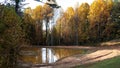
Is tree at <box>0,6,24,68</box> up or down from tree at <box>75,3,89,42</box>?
down

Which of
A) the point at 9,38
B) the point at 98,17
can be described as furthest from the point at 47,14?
the point at 9,38

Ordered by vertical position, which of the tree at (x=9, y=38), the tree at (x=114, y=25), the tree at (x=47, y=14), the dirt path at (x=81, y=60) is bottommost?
the dirt path at (x=81, y=60)

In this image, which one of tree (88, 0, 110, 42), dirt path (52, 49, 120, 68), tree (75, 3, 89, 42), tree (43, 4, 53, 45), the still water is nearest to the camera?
dirt path (52, 49, 120, 68)

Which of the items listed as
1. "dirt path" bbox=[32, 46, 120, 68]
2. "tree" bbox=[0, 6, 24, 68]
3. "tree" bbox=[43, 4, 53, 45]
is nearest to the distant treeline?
"tree" bbox=[43, 4, 53, 45]

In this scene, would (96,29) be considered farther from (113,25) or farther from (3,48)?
(3,48)

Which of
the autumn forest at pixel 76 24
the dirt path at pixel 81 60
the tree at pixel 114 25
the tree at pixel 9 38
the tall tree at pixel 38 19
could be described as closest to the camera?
the tree at pixel 9 38

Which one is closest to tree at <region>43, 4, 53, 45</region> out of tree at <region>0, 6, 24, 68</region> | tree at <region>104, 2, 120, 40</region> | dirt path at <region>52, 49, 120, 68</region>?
tree at <region>104, 2, 120, 40</region>

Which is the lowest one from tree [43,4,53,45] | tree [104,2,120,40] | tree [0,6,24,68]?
tree [0,6,24,68]

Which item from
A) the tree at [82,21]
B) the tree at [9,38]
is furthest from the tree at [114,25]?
the tree at [9,38]

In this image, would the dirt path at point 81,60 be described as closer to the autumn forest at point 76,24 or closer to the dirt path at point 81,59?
the dirt path at point 81,59

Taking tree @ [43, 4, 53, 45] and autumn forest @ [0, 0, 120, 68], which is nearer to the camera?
autumn forest @ [0, 0, 120, 68]

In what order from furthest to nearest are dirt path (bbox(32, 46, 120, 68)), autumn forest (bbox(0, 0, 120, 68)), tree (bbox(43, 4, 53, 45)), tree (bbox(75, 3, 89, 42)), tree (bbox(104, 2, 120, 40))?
tree (bbox(43, 4, 53, 45)) → tree (bbox(75, 3, 89, 42)) → autumn forest (bbox(0, 0, 120, 68)) → tree (bbox(104, 2, 120, 40)) → dirt path (bbox(32, 46, 120, 68))

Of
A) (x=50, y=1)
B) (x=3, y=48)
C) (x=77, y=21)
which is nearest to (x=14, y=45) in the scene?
(x=3, y=48)

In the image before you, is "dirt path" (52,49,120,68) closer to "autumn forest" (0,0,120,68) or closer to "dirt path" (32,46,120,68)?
"dirt path" (32,46,120,68)
